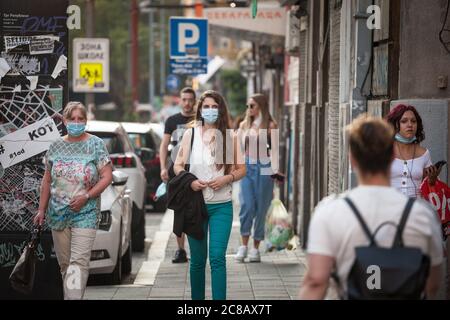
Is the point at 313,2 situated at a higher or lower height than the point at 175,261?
higher

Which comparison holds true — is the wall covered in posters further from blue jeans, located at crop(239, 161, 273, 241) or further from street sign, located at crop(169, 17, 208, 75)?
street sign, located at crop(169, 17, 208, 75)

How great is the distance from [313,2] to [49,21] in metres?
6.53

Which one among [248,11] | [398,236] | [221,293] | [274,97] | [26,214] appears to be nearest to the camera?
[398,236]

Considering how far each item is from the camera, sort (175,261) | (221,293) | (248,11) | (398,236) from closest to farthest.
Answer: (398,236) < (221,293) < (175,261) < (248,11)

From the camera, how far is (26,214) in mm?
9508

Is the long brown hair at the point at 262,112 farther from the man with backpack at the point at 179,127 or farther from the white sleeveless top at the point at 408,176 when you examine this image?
the white sleeveless top at the point at 408,176

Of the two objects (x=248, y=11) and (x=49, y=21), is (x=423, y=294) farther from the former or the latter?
(x=248, y=11)

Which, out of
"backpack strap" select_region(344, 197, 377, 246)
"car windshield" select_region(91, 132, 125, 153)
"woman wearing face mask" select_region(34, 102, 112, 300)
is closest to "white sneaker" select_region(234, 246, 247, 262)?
"car windshield" select_region(91, 132, 125, 153)

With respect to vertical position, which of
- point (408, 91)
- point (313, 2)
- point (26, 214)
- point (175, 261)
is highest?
point (313, 2)

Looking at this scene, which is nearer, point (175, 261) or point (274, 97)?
point (175, 261)

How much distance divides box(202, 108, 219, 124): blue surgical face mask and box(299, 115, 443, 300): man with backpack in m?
4.06

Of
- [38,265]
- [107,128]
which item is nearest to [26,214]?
[38,265]

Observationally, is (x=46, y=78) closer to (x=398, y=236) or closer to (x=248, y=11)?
(x=398, y=236)

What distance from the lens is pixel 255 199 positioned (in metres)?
13.5
